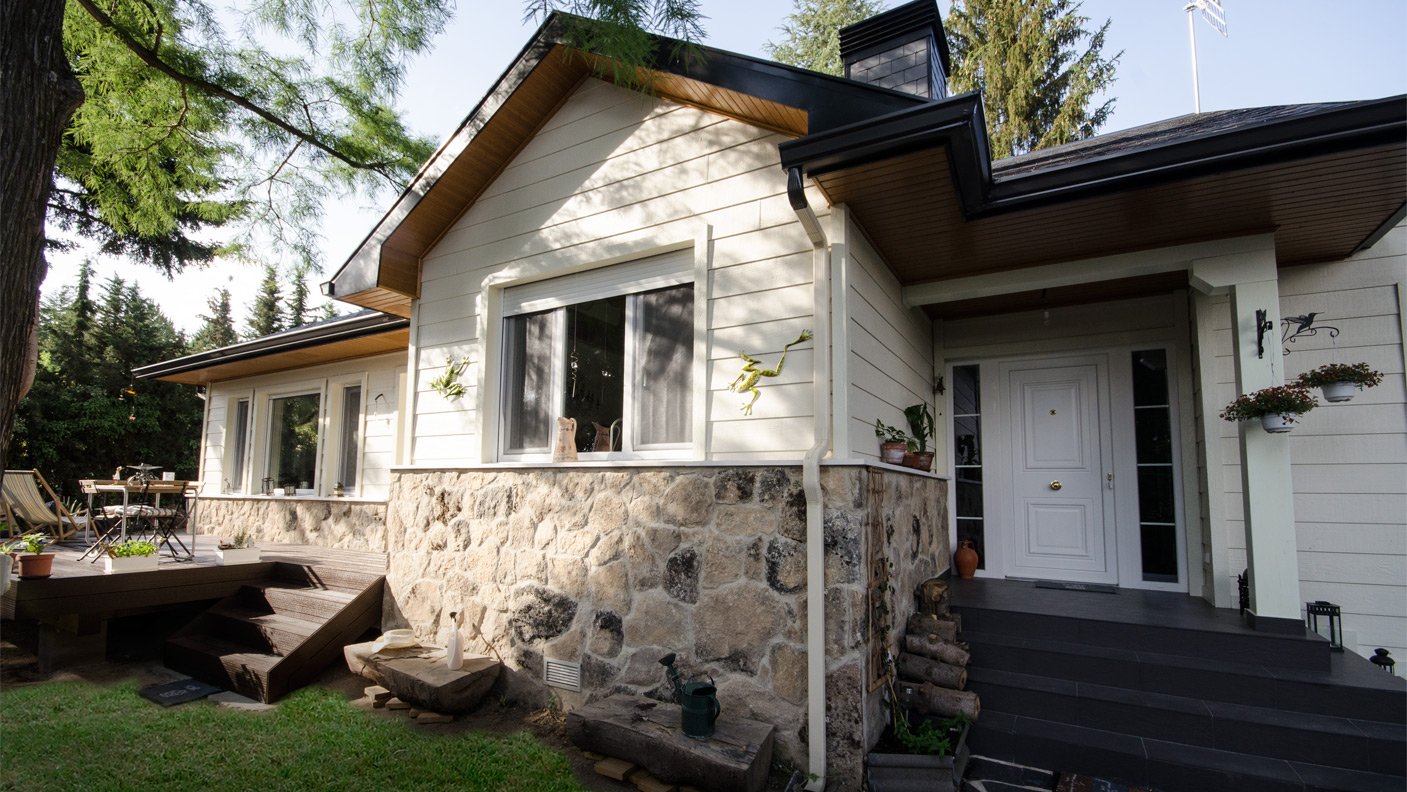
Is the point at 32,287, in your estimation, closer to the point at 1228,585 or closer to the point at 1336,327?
the point at 1228,585

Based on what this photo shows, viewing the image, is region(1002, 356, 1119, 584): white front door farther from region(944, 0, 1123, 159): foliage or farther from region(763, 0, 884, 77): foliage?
A: region(763, 0, 884, 77): foliage

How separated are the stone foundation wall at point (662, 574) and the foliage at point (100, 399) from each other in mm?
14596

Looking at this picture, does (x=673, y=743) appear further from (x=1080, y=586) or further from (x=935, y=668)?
(x=1080, y=586)

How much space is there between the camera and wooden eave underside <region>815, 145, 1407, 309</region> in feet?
11.0

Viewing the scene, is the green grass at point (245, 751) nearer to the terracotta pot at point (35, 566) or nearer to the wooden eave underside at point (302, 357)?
the terracotta pot at point (35, 566)

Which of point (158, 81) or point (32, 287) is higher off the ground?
point (158, 81)

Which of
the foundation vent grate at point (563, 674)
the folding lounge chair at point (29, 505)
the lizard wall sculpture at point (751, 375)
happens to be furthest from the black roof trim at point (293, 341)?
the lizard wall sculpture at point (751, 375)

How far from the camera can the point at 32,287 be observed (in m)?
2.80

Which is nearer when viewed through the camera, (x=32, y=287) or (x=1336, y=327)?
(x=32, y=287)

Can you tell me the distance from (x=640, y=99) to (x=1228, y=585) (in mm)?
5117

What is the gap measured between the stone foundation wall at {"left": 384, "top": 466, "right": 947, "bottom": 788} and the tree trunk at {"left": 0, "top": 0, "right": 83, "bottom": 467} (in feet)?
8.38

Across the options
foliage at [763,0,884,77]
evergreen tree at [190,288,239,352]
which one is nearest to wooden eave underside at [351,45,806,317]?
foliage at [763,0,884,77]

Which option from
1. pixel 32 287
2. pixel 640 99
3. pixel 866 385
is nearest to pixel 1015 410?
pixel 866 385

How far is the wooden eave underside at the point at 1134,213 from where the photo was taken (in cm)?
334
